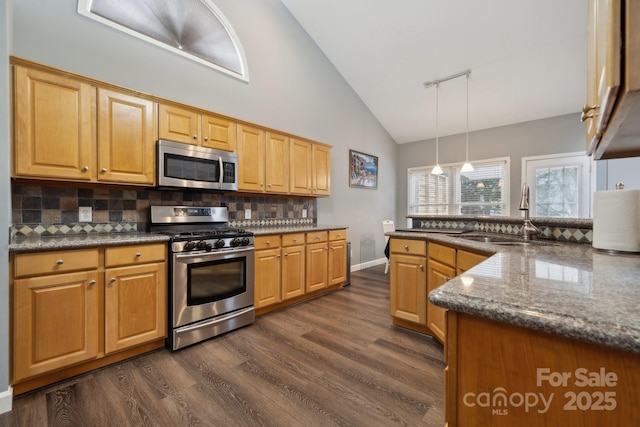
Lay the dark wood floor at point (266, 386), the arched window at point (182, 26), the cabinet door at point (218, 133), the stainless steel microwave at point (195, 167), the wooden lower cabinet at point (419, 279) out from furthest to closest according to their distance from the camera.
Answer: the cabinet door at point (218, 133)
the arched window at point (182, 26)
the stainless steel microwave at point (195, 167)
the wooden lower cabinet at point (419, 279)
the dark wood floor at point (266, 386)

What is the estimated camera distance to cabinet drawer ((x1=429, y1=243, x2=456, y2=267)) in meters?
2.12

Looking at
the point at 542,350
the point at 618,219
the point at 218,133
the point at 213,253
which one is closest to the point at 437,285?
the point at 618,219

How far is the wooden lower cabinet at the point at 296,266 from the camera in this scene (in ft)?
9.78

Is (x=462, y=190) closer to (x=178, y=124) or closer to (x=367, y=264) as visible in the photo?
(x=367, y=264)

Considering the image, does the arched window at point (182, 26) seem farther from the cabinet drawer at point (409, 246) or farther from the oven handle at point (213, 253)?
the cabinet drawer at point (409, 246)

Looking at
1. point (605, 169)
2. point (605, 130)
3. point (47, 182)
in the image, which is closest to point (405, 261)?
point (605, 130)

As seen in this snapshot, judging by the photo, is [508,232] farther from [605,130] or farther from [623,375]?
[623,375]

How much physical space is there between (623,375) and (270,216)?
3525 millimetres

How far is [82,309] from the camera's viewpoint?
186cm

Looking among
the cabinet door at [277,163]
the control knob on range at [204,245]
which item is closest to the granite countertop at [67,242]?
the control knob on range at [204,245]

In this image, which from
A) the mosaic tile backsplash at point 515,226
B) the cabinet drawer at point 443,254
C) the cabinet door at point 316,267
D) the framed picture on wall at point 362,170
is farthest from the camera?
the framed picture on wall at point 362,170

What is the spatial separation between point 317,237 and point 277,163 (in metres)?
1.07

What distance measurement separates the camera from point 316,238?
141 inches

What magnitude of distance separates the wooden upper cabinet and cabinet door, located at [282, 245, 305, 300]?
4.39 feet
